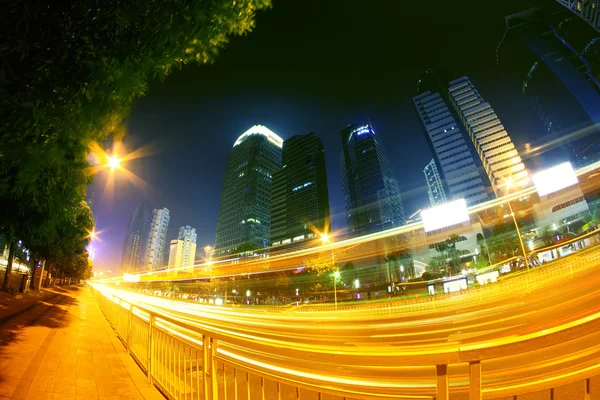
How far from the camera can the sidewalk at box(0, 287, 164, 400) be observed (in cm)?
443

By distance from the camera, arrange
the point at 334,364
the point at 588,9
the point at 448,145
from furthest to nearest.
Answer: the point at 448,145
the point at 588,9
the point at 334,364

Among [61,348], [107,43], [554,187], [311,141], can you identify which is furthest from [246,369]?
[311,141]

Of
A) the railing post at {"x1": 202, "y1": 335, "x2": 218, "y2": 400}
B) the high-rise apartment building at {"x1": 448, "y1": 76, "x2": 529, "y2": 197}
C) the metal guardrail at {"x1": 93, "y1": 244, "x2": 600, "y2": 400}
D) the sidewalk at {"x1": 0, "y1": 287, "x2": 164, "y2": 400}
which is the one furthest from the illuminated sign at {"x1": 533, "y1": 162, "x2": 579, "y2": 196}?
the high-rise apartment building at {"x1": 448, "y1": 76, "x2": 529, "y2": 197}

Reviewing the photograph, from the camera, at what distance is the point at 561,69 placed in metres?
68.4

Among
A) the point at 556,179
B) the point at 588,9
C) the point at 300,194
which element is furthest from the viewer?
the point at 300,194

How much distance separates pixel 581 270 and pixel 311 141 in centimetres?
12863

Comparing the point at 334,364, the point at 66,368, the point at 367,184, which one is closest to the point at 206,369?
the point at 334,364

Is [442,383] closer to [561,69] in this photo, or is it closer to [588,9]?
[588,9]

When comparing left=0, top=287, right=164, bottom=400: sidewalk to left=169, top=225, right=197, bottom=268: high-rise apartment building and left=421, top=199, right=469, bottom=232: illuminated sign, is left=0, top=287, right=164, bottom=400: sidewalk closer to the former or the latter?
left=421, top=199, right=469, bottom=232: illuminated sign

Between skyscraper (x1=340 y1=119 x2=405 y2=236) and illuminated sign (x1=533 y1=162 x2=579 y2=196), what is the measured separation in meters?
116

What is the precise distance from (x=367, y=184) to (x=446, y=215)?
5284 inches

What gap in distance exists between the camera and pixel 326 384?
6.77ft

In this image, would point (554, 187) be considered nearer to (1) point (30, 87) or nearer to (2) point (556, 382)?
(2) point (556, 382)

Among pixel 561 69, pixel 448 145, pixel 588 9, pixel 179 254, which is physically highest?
pixel 448 145
